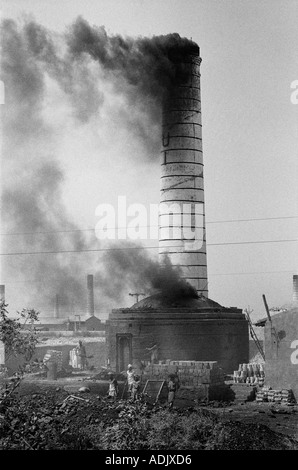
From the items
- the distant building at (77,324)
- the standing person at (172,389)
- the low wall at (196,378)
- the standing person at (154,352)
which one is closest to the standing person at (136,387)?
the standing person at (172,389)

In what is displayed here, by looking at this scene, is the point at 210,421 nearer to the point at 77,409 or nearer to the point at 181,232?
the point at 77,409

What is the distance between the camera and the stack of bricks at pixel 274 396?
78.7 ft

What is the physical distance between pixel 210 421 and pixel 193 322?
1228cm

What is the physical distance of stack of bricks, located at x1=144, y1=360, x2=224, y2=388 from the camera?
82.2ft

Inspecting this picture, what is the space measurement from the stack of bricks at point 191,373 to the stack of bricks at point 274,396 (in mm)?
1389

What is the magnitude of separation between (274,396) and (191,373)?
8.61ft

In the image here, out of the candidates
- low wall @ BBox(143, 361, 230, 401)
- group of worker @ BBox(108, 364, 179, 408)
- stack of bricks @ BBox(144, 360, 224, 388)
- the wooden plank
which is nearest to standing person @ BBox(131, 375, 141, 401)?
group of worker @ BBox(108, 364, 179, 408)

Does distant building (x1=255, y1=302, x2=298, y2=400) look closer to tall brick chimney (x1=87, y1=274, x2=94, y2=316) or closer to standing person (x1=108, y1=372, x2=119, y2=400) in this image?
standing person (x1=108, y1=372, x2=119, y2=400)

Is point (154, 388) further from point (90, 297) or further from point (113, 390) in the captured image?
point (90, 297)

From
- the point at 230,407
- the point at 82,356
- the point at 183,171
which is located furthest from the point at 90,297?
the point at 230,407

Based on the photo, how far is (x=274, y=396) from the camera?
24.2 meters

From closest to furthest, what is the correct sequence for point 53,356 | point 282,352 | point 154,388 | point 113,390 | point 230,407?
point 230,407
point 113,390
point 282,352
point 154,388
point 53,356

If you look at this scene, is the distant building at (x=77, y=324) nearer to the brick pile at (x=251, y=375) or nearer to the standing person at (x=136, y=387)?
the brick pile at (x=251, y=375)
